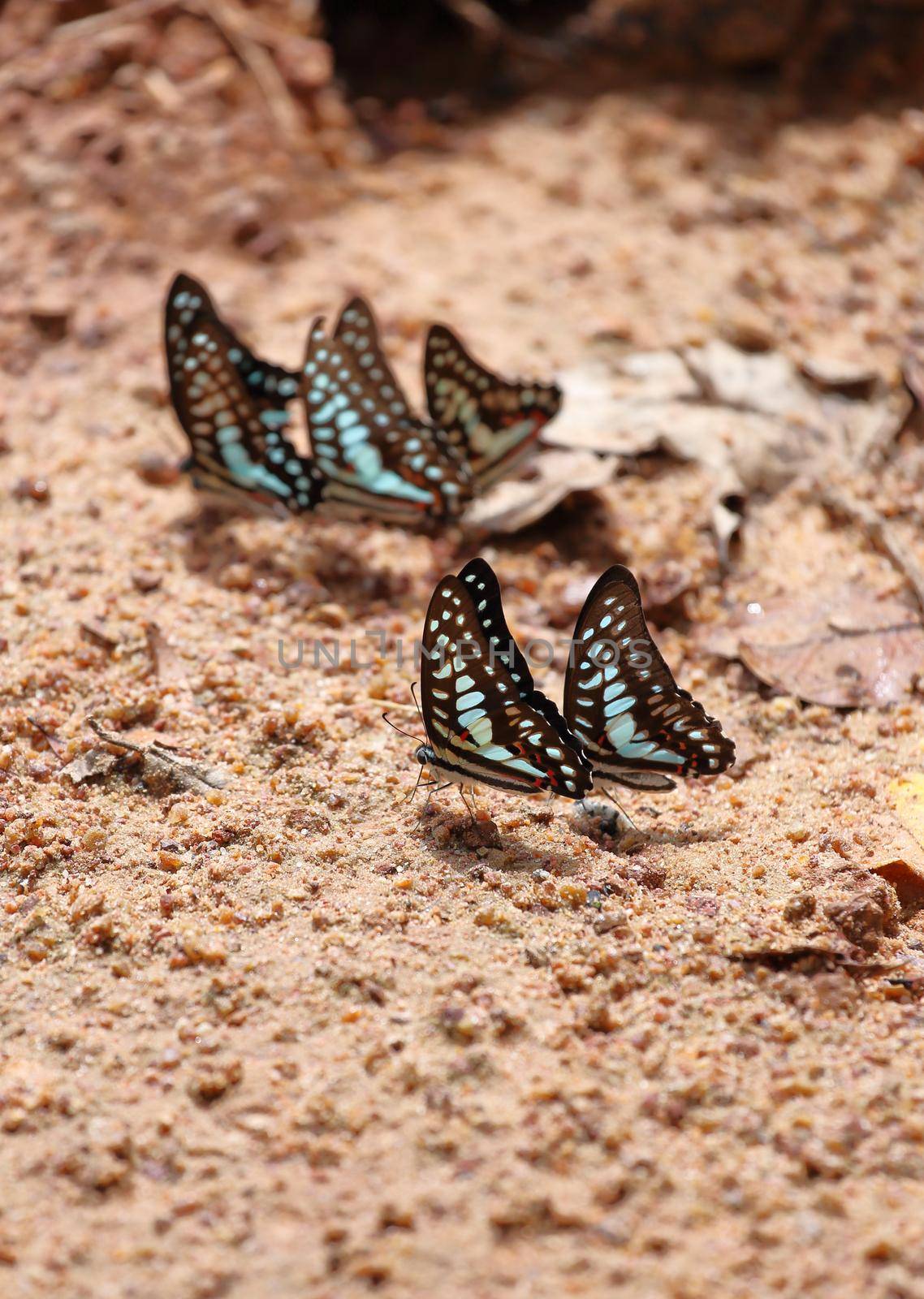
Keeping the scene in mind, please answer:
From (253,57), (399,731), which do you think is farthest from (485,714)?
(253,57)

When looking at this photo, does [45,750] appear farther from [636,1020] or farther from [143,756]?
[636,1020]

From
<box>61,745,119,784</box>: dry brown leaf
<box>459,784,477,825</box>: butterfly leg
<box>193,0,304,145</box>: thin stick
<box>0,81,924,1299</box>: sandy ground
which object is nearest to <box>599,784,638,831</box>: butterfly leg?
<box>0,81,924,1299</box>: sandy ground

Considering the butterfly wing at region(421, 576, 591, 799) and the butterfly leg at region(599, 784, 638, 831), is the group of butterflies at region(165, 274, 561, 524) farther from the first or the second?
the butterfly leg at region(599, 784, 638, 831)

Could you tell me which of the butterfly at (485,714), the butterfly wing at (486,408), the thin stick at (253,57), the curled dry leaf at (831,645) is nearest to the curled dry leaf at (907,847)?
the curled dry leaf at (831,645)

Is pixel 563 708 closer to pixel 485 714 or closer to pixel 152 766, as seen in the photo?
pixel 485 714

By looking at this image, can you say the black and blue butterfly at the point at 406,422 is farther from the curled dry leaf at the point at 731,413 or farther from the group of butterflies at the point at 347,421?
the curled dry leaf at the point at 731,413

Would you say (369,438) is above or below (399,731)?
above
